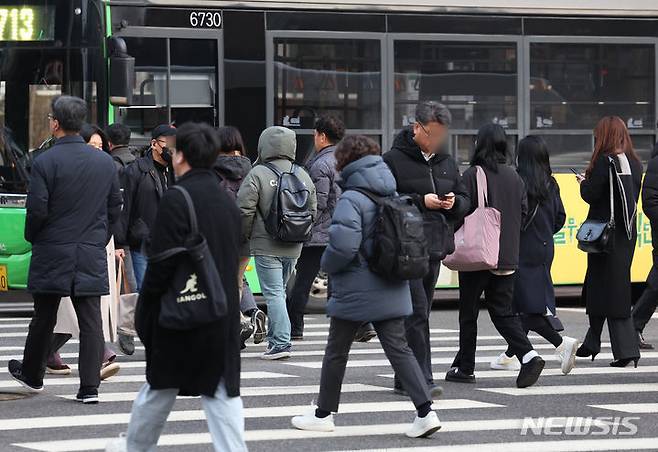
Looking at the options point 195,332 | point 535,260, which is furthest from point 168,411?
point 535,260

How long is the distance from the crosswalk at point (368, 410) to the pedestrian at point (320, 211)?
0.93m

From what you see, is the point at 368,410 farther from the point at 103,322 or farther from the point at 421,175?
the point at 103,322

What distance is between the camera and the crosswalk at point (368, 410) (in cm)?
836

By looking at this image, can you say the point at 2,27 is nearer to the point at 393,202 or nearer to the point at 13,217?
the point at 13,217

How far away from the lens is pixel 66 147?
951cm

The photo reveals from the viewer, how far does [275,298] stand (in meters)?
12.1

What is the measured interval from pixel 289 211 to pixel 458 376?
205 centimetres

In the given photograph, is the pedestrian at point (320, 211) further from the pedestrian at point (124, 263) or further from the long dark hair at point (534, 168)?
the long dark hair at point (534, 168)

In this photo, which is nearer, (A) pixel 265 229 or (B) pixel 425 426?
(B) pixel 425 426

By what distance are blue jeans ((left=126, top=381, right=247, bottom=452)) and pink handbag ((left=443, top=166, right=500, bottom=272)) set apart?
3724 mm

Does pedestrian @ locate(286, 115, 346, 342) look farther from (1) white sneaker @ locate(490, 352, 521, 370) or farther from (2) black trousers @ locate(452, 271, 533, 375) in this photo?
(2) black trousers @ locate(452, 271, 533, 375)

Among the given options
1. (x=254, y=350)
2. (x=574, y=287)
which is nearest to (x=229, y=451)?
(x=254, y=350)

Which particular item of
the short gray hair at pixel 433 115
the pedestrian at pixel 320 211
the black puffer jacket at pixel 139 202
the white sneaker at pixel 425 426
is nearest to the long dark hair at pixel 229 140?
the black puffer jacket at pixel 139 202

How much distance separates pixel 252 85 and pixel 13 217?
257 cm
